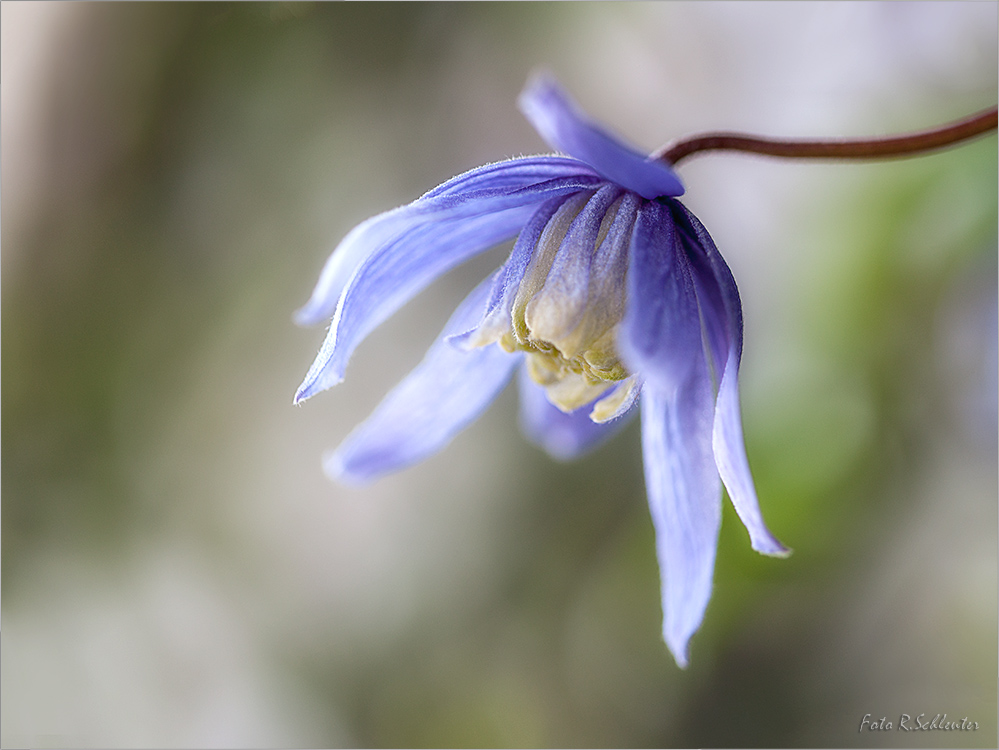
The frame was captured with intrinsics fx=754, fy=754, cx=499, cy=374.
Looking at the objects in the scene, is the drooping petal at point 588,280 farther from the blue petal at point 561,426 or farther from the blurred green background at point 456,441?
the blurred green background at point 456,441

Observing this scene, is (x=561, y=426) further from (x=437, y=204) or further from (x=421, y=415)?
(x=437, y=204)

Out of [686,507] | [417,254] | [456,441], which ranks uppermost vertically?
[417,254]

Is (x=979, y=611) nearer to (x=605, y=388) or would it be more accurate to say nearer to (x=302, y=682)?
(x=605, y=388)

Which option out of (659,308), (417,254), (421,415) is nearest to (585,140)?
(659,308)

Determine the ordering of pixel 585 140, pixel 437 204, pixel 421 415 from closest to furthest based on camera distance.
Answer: pixel 585 140 → pixel 437 204 → pixel 421 415

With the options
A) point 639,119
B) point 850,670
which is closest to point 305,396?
point 639,119

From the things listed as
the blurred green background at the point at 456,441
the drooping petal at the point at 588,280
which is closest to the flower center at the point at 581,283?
the drooping petal at the point at 588,280
